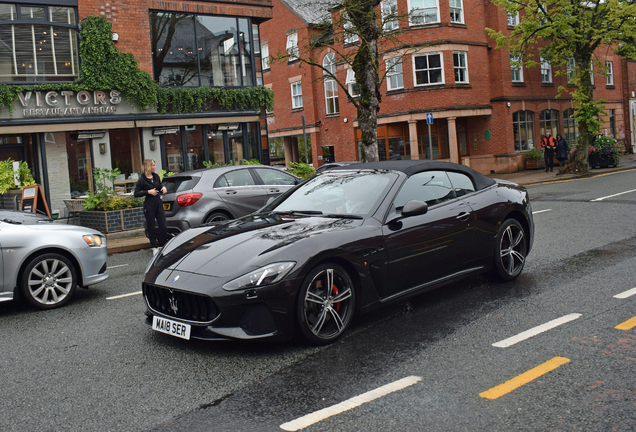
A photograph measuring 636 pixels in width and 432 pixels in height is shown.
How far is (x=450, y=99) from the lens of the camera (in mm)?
30641

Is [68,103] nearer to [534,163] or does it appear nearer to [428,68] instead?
[428,68]

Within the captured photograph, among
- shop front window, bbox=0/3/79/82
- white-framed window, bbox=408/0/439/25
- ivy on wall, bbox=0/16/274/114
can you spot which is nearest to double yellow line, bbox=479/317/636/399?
ivy on wall, bbox=0/16/274/114

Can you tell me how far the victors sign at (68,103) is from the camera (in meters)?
17.1

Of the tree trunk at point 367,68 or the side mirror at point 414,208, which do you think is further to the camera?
the tree trunk at point 367,68

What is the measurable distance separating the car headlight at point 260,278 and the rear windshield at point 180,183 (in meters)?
7.26

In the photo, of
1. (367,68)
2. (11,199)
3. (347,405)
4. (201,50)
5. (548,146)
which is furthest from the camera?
(548,146)

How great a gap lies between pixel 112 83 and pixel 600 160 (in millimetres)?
22629

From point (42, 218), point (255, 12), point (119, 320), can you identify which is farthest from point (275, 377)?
point (255, 12)

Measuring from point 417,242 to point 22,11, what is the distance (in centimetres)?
1581

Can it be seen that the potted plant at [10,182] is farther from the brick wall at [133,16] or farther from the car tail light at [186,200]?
the brick wall at [133,16]

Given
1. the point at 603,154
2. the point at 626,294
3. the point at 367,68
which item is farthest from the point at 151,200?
the point at 603,154

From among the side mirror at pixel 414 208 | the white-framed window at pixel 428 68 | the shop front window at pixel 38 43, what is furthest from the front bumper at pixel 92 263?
the white-framed window at pixel 428 68

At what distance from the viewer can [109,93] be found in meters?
18.3

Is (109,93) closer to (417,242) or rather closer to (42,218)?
(42,218)
